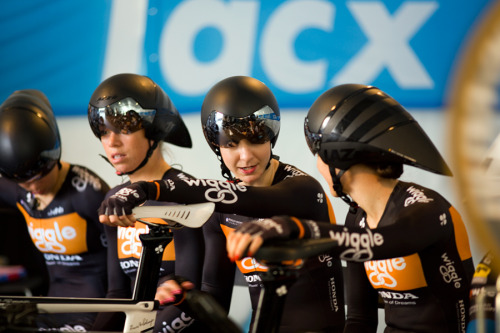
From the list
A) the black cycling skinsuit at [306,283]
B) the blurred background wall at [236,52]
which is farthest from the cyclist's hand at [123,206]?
the blurred background wall at [236,52]

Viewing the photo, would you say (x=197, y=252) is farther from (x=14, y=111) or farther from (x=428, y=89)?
(x=428, y=89)

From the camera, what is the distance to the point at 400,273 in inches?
69.9

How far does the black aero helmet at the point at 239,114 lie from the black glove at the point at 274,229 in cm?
83

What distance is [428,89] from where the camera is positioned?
3129mm

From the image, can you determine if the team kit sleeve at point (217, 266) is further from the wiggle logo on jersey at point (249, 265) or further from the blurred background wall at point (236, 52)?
the blurred background wall at point (236, 52)

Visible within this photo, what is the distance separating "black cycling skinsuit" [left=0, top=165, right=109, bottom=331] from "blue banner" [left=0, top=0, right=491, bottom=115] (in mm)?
1178

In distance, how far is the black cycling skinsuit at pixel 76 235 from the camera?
2.66 meters

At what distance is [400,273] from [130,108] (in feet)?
3.85

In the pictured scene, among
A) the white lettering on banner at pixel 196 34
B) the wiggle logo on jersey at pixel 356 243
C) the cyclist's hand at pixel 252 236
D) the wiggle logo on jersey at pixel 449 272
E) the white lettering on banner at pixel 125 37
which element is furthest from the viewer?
the white lettering on banner at pixel 125 37

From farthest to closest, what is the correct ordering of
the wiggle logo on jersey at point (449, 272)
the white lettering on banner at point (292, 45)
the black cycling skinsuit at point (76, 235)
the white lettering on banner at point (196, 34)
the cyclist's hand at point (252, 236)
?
the white lettering on banner at point (196, 34), the white lettering on banner at point (292, 45), the black cycling skinsuit at point (76, 235), the wiggle logo on jersey at point (449, 272), the cyclist's hand at point (252, 236)

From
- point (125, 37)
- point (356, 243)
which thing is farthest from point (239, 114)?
point (125, 37)

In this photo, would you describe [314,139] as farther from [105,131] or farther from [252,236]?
[105,131]

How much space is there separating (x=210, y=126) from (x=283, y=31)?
1585 mm

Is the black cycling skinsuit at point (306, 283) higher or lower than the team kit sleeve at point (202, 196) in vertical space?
lower
